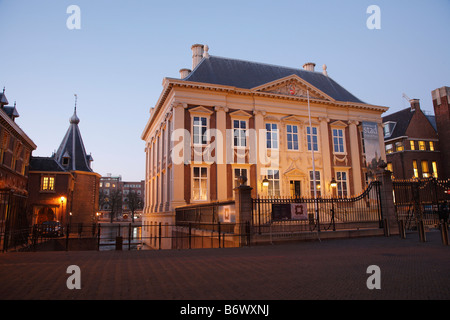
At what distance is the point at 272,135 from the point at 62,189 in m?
26.3

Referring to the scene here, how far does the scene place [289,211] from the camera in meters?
15.8

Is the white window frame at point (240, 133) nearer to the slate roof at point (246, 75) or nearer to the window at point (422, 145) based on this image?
the slate roof at point (246, 75)

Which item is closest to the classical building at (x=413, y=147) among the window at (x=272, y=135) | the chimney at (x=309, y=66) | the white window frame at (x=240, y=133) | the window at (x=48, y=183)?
the chimney at (x=309, y=66)

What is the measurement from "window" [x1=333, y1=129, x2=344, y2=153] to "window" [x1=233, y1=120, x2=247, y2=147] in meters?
10.7

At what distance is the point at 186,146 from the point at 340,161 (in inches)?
666

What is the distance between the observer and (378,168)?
19.3m

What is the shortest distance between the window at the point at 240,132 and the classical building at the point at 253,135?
97 mm

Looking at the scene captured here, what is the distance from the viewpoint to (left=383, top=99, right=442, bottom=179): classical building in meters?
45.0

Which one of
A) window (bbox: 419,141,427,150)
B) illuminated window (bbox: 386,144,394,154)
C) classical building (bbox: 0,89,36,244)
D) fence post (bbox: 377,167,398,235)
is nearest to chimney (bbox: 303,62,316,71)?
illuminated window (bbox: 386,144,394,154)

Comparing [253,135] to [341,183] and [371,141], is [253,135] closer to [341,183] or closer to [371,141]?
[341,183]

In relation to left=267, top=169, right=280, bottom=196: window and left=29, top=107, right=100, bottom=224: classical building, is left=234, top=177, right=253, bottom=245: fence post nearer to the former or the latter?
left=267, top=169, right=280, bottom=196: window
